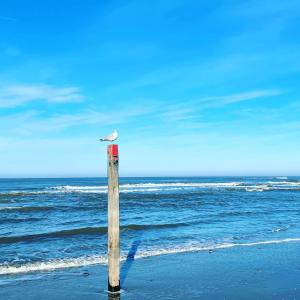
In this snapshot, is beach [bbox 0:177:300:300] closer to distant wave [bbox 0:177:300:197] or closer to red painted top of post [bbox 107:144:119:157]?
red painted top of post [bbox 107:144:119:157]

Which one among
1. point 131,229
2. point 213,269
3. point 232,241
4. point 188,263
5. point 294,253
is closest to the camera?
point 213,269

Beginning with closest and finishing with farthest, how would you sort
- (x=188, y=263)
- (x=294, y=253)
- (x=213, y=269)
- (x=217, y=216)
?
1. (x=213, y=269)
2. (x=188, y=263)
3. (x=294, y=253)
4. (x=217, y=216)

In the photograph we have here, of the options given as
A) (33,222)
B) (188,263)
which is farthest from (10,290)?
(33,222)

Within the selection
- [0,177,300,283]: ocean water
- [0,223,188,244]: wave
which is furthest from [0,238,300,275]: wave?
[0,223,188,244]: wave

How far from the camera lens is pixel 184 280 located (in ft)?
33.6

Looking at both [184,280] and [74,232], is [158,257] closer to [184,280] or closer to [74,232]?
[184,280]

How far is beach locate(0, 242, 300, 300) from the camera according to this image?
30.1 feet

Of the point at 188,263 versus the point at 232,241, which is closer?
the point at 188,263

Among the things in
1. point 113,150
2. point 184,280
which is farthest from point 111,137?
point 184,280

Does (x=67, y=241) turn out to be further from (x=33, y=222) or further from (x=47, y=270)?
(x=33, y=222)

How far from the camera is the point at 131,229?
18750 mm

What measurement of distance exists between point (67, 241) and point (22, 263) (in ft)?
11.6

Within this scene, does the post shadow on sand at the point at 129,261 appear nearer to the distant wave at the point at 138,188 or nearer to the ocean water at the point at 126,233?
the ocean water at the point at 126,233

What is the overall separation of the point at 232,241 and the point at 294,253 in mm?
2776
